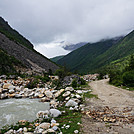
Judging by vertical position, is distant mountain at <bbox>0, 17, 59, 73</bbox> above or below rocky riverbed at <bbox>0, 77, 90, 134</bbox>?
above

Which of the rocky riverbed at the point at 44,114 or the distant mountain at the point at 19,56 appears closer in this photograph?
the rocky riverbed at the point at 44,114

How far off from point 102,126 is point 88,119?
50.6 inches

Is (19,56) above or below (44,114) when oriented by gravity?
above

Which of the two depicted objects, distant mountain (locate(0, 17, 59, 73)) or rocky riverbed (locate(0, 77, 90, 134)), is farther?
distant mountain (locate(0, 17, 59, 73))

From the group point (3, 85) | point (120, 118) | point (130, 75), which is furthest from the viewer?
point (130, 75)

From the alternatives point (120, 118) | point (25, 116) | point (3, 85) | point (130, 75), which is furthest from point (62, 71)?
point (120, 118)

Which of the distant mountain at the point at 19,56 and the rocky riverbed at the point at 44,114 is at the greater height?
the distant mountain at the point at 19,56

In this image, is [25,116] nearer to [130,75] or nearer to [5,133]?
[5,133]

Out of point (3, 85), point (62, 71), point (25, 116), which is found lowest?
point (25, 116)

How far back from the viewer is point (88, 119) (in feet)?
24.1

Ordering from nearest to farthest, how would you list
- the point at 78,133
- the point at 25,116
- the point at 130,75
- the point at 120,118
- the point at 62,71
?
1. the point at 78,133
2. the point at 120,118
3. the point at 25,116
4. the point at 130,75
5. the point at 62,71

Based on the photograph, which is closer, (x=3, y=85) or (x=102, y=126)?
(x=102, y=126)

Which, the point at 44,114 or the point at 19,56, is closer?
the point at 44,114

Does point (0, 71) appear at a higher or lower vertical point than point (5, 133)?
higher
